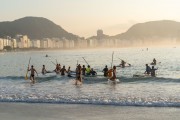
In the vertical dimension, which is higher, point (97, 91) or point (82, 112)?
point (97, 91)

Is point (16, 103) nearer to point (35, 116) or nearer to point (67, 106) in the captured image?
point (67, 106)

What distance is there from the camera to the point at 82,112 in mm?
17375

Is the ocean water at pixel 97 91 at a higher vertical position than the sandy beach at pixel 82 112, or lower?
higher

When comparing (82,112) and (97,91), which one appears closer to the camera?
(82,112)

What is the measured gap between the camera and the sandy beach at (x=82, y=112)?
633 inches

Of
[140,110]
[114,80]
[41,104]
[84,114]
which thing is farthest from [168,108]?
[114,80]

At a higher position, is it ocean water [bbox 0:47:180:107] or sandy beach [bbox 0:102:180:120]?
ocean water [bbox 0:47:180:107]

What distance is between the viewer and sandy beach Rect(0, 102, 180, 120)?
16.1 metres

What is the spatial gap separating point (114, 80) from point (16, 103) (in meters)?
16.5

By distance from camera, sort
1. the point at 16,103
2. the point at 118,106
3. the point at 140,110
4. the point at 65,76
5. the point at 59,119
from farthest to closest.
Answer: the point at 65,76 → the point at 16,103 → the point at 118,106 → the point at 140,110 → the point at 59,119

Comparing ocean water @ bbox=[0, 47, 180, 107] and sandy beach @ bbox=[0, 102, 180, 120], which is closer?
sandy beach @ bbox=[0, 102, 180, 120]

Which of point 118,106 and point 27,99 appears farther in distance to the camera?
point 27,99

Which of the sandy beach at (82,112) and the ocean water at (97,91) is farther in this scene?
the ocean water at (97,91)

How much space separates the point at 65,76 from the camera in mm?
44000
